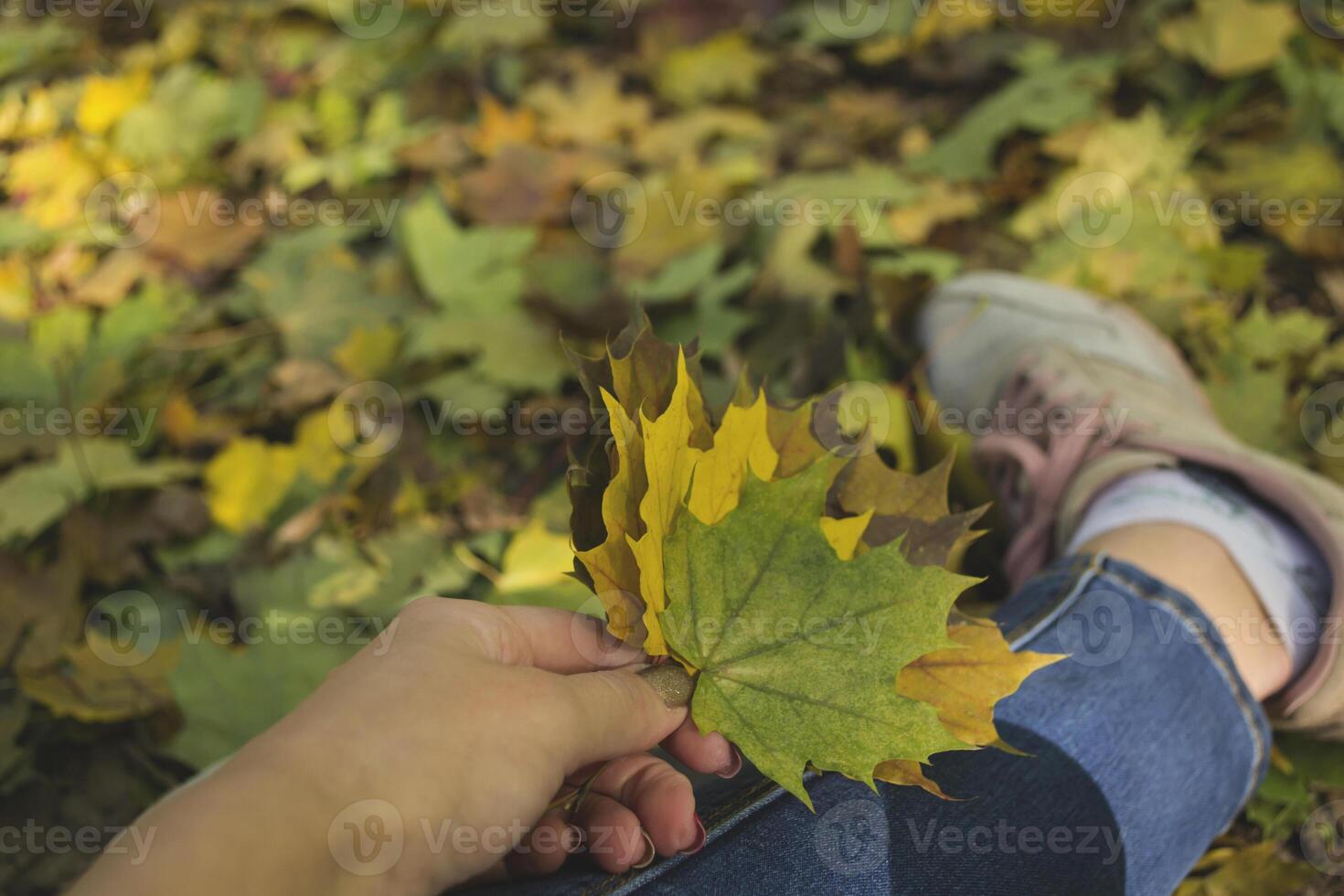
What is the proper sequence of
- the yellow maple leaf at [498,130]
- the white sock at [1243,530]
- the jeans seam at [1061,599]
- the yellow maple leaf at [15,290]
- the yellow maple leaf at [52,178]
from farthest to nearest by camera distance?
the yellow maple leaf at [52,178] < the yellow maple leaf at [498,130] < the yellow maple leaf at [15,290] < the white sock at [1243,530] < the jeans seam at [1061,599]

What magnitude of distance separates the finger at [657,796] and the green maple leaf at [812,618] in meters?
0.06

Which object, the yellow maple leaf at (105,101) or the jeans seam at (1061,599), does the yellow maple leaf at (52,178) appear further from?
the jeans seam at (1061,599)

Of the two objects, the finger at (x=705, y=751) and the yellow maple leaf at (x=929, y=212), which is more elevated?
the yellow maple leaf at (x=929, y=212)

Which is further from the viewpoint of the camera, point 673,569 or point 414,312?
point 414,312

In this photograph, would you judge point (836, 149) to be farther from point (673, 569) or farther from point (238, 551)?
point (673, 569)

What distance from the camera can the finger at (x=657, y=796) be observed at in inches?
20.6

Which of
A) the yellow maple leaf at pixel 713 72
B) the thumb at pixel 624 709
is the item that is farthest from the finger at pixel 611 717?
the yellow maple leaf at pixel 713 72

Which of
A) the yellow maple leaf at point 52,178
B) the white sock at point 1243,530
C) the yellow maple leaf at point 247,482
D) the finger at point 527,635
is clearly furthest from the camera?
the yellow maple leaf at point 52,178

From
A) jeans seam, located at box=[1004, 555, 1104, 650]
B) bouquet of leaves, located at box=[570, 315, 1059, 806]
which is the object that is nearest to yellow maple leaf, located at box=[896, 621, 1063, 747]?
bouquet of leaves, located at box=[570, 315, 1059, 806]

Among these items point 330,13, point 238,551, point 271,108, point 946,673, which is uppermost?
point 330,13

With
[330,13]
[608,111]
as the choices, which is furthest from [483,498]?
[330,13]

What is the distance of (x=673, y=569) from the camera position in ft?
1.60

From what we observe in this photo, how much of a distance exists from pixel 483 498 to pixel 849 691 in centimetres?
77

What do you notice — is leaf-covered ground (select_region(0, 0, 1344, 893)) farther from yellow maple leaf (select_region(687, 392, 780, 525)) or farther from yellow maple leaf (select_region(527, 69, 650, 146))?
yellow maple leaf (select_region(687, 392, 780, 525))
